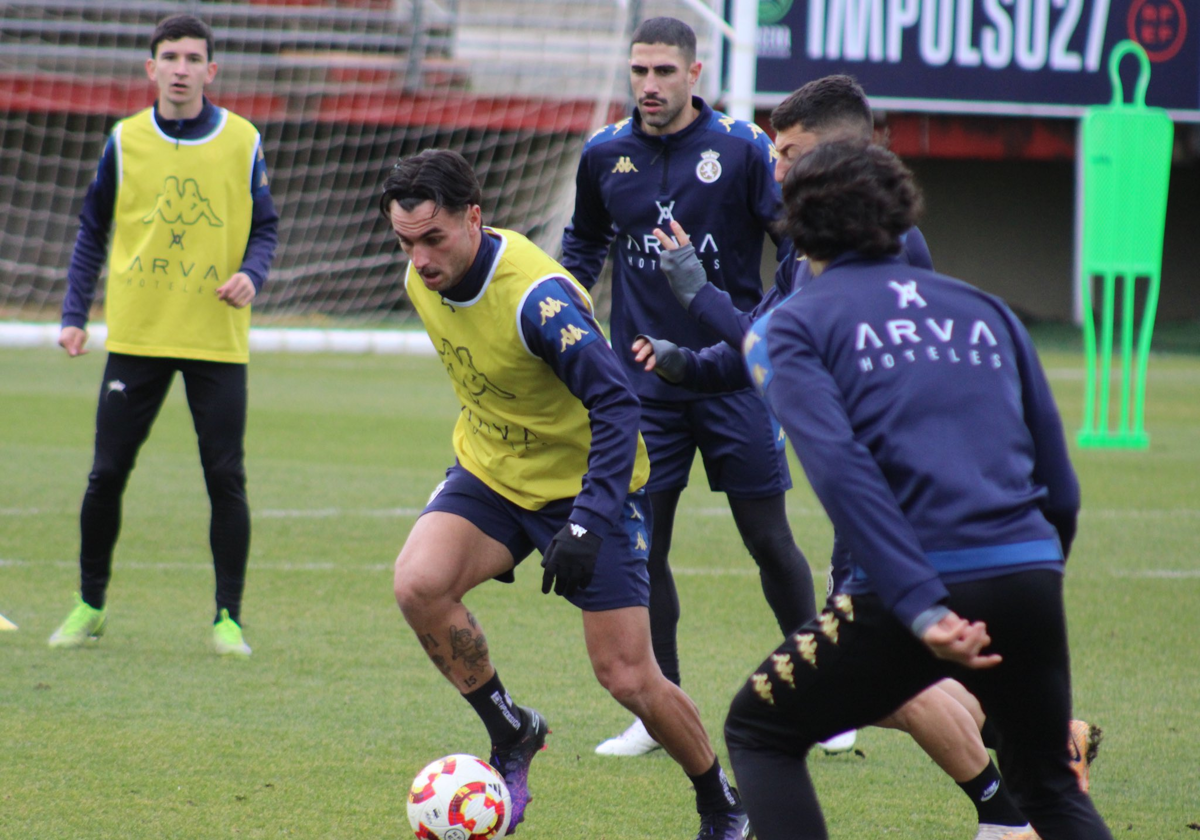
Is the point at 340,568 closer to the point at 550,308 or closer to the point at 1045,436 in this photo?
the point at 550,308

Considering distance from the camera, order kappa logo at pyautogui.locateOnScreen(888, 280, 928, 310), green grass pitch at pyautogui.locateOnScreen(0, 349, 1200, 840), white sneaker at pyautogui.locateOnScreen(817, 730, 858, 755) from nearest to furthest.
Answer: kappa logo at pyautogui.locateOnScreen(888, 280, 928, 310) < green grass pitch at pyautogui.locateOnScreen(0, 349, 1200, 840) < white sneaker at pyautogui.locateOnScreen(817, 730, 858, 755)

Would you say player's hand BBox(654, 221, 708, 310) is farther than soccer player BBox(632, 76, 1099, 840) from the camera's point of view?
Yes

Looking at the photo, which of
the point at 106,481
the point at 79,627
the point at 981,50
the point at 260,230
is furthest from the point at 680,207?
the point at 981,50

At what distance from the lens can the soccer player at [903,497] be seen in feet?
8.02

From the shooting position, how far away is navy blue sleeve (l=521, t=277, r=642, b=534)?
3.34m

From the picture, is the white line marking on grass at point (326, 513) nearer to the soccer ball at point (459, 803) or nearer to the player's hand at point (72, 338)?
the player's hand at point (72, 338)

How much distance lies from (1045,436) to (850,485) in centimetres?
45

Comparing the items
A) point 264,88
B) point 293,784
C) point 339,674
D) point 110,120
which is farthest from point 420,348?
point 293,784

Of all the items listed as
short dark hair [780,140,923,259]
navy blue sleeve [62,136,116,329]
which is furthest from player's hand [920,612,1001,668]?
navy blue sleeve [62,136,116,329]

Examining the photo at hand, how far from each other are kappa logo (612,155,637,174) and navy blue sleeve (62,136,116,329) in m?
1.92

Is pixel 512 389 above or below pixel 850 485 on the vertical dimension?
below

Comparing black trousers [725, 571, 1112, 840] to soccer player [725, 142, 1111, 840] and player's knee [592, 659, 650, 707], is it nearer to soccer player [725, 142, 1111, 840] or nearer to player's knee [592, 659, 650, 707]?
soccer player [725, 142, 1111, 840]

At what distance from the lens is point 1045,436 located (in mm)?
2625

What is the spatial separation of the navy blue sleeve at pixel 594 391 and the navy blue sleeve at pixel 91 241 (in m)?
2.44
